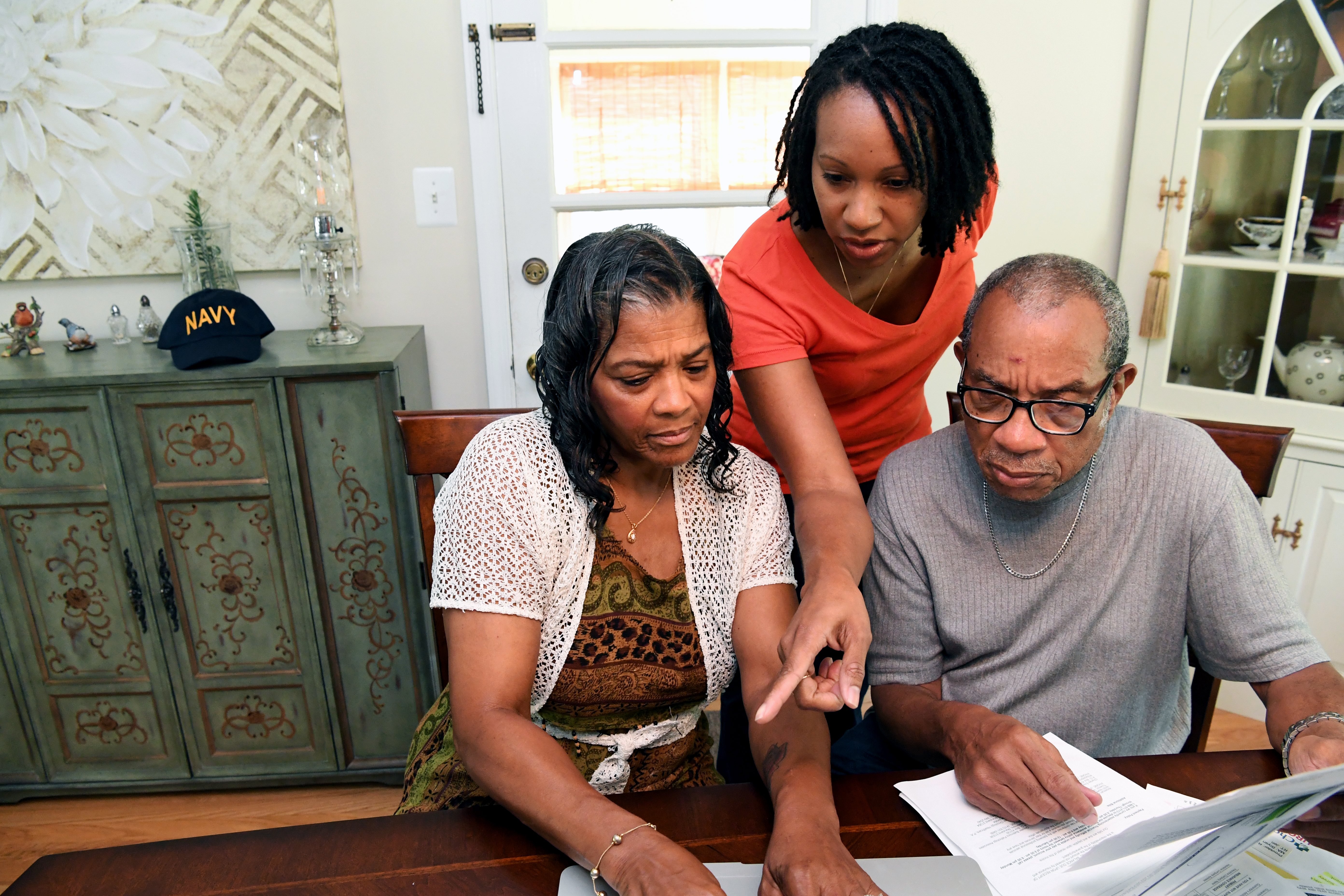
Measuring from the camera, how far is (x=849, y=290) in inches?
54.2

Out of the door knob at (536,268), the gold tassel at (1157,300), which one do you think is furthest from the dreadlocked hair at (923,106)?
the gold tassel at (1157,300)

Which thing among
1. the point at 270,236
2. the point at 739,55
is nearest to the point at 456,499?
the point at 270,236

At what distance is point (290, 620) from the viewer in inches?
87.3

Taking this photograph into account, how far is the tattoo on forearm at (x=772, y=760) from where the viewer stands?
1.03 metres

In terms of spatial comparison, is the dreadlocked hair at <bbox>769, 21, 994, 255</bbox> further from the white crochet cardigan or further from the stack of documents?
the stack of documents

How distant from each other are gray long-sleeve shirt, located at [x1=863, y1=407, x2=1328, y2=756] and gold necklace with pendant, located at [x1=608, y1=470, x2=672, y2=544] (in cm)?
34

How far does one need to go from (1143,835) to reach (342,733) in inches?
81.0

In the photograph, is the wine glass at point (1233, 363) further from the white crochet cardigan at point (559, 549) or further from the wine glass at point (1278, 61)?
the white crochet cardigan at point (559, 549)

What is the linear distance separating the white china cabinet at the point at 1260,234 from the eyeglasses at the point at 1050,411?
1587 millimetres

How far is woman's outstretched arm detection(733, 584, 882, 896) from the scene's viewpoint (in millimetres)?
849

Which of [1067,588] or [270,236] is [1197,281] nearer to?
[1067,588]

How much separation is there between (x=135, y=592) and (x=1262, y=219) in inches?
123

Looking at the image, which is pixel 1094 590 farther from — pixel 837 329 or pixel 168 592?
pixel 168 592

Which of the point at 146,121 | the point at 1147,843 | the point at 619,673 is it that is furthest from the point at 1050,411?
the point at 146,121
